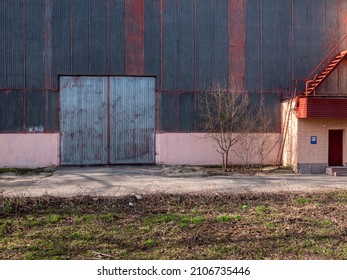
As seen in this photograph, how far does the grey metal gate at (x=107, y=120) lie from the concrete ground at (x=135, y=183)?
105 centimetres

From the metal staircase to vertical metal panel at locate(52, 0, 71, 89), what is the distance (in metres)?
12.5

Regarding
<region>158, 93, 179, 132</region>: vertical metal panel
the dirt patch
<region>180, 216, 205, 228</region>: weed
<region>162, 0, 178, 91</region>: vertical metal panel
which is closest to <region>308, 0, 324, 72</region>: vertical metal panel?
the dirt patch

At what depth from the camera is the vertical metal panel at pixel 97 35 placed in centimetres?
1731

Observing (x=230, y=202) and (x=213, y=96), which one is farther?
(x=213, y=96)

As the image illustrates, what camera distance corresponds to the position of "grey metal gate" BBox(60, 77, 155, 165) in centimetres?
1730

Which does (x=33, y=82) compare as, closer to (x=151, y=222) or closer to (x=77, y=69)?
(x=77, y=69)

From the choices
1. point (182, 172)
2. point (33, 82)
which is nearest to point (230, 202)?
point (182, 172)

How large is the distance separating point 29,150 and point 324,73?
52.9 feet

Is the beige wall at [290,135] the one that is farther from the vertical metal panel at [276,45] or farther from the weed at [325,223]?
the weed at [325,223]

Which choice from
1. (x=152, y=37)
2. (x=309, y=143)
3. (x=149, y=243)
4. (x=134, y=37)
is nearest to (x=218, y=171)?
(x=309, y=143)

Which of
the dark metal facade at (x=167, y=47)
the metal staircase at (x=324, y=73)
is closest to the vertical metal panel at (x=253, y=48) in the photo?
the dark metal facade at (x=167, y=47)

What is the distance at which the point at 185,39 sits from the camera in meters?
17.9

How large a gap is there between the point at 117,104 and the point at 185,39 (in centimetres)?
502

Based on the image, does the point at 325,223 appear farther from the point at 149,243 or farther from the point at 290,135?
the point at 290,135
